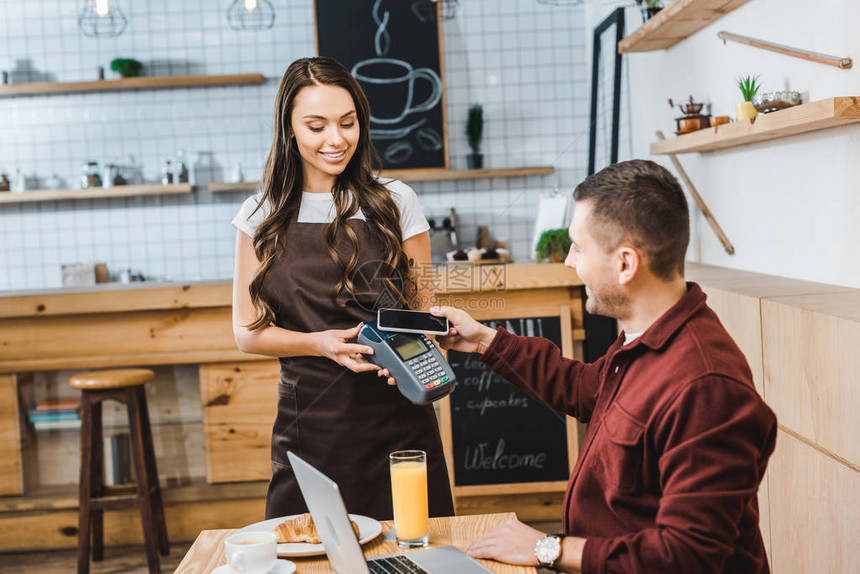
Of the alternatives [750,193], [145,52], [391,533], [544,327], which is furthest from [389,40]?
[391,533]

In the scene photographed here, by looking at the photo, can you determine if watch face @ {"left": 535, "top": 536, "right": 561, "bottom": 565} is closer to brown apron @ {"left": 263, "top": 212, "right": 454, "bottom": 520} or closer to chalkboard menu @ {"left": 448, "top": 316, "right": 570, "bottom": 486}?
brown apron @ {"left": 263, "top": 212, "right": 454, "bottom": 520}

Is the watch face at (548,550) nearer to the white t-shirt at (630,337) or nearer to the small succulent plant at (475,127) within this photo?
the white t-shirt at (630,337)

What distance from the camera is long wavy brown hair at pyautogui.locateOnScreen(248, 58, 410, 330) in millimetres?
1660

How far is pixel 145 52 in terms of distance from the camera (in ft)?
15.1

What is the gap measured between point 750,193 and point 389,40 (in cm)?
245

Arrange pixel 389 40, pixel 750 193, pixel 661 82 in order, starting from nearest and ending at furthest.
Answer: pixel 750 193
pixel 661 82
pixel 389 40

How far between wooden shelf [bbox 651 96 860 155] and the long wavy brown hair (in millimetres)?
966

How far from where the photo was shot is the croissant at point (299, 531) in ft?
3.88

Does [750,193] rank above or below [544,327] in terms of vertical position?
above

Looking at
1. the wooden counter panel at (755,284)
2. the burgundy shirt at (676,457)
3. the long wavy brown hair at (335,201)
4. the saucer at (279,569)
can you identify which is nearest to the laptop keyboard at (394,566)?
the saucer at (279,569)

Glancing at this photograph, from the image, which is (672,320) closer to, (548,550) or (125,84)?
(548,550)

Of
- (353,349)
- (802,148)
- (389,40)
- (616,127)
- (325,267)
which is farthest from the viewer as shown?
(389,40)

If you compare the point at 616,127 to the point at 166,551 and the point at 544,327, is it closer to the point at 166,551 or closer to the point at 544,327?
the point at 544,327

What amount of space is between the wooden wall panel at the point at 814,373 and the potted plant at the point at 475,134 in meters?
2.68
